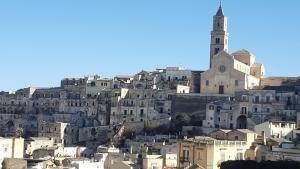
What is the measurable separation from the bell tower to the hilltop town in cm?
13

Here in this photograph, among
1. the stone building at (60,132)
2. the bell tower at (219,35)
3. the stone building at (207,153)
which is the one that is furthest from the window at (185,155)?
the bell tower at (219,35)

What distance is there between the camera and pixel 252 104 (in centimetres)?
7500

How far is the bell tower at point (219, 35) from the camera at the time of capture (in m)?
92.3

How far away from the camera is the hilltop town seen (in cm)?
6006

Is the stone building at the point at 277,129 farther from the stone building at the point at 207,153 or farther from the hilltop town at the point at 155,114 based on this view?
the stone building at the point at 207,153

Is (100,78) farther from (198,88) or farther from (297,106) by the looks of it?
(297,106)

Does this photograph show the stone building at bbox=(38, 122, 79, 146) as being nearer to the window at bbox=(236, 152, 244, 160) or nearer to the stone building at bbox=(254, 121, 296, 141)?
the stone building at bbox=(254, 121, 296, 141)

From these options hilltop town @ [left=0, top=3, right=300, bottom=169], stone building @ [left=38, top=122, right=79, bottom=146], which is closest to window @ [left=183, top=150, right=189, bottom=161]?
hilltop town @ [left=0, top=3, right=300, bottom=169]

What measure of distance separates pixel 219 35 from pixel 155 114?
16385 millimetres

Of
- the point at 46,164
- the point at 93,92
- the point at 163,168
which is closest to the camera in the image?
the point at 46,164

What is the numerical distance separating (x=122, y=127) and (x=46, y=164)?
1212 inches

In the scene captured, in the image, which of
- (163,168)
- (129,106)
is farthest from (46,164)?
(129,106)

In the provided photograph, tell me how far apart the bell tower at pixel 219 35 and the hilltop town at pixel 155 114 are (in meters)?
0.13

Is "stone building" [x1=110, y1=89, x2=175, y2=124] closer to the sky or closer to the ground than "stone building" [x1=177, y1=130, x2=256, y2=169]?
closer to the sky
